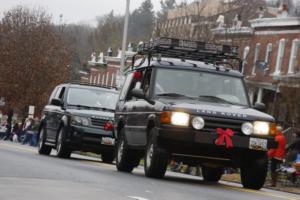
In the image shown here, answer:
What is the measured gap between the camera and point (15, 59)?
3100 inches

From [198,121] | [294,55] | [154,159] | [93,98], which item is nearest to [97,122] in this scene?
[93,98]

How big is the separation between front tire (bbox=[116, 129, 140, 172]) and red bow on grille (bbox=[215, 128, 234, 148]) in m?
3.55

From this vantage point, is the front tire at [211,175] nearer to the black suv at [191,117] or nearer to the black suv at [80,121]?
the black suv at [191,117]

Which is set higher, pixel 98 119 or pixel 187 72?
pixel 187 72

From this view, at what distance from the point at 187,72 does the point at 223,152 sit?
2.10 meters

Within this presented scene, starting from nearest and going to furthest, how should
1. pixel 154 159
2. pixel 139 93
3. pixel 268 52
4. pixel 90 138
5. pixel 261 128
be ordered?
pixel 261 128, pixel 154 159, pixel 139 93, pixel 90 138, pixel 268 52

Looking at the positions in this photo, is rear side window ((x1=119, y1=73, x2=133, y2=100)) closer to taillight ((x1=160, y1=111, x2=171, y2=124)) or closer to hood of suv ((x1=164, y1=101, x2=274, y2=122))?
hood of suv ((x1=164, y1=101, x2=274, y2=122))

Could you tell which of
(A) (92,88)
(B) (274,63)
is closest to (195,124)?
(A) (92,88)

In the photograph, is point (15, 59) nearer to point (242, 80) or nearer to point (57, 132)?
point (57, 132)

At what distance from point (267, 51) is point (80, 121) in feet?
110

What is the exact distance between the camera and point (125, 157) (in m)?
18.6

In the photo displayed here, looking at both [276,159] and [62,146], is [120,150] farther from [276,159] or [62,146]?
[276,159]

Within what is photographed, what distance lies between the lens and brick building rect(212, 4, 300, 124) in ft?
170

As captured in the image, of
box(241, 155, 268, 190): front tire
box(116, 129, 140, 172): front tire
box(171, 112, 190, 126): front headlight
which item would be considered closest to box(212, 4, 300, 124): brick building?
box(116, 129, 140, 172): front tire
